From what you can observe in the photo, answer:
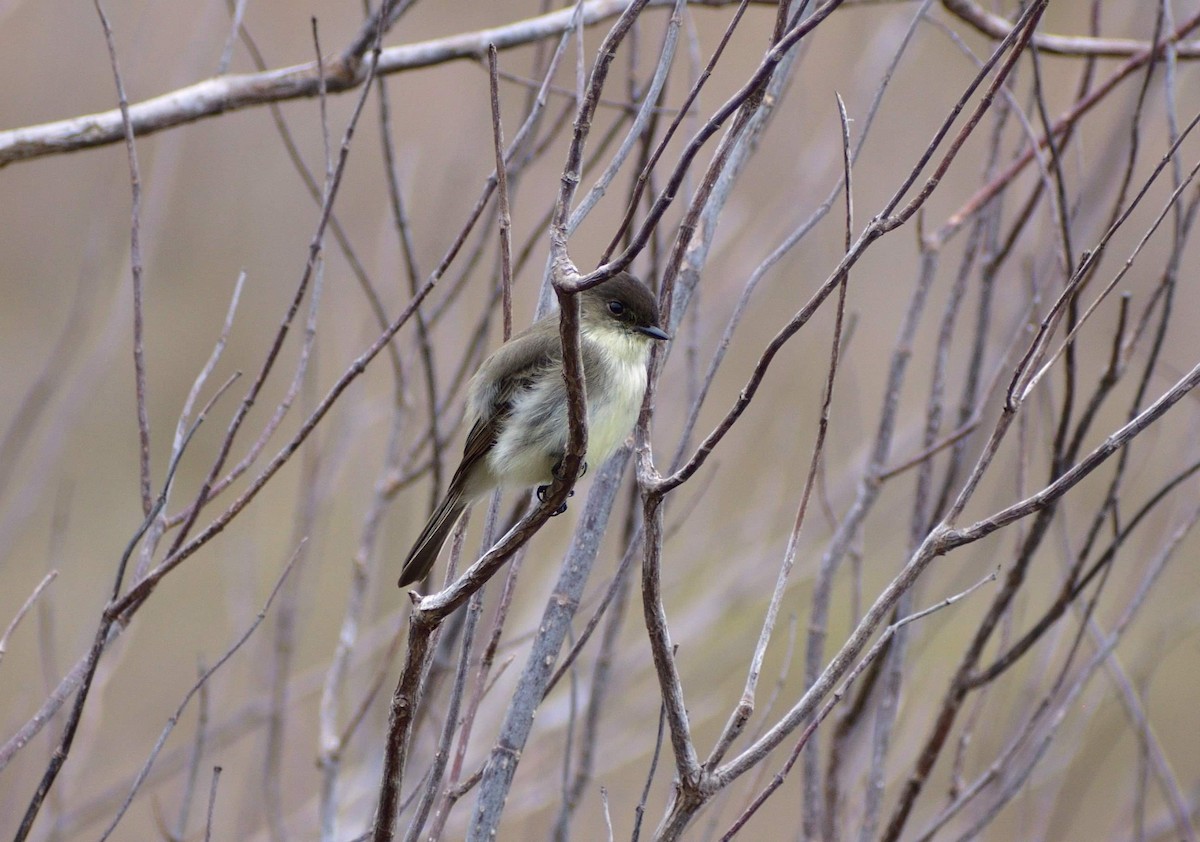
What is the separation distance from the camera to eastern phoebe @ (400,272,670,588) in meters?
2.97

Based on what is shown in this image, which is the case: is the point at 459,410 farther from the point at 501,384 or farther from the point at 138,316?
the point at 138,316

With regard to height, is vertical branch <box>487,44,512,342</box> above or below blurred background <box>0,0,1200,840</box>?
below

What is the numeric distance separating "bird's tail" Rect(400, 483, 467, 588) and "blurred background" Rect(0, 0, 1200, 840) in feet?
0.92

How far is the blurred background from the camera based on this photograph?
141 inches

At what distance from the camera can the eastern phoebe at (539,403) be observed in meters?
2.97

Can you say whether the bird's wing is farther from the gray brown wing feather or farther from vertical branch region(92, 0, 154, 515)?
vertical branch region(92, 0, 154, 515)

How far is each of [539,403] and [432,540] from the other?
0.47 m

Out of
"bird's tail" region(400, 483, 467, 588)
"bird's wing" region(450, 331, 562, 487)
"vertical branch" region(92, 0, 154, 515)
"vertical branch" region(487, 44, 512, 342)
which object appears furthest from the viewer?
"bird's wing" region(450, 331, 562, 487)

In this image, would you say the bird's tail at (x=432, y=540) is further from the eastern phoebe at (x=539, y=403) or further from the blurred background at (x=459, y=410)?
Result: the blurred background at (x=459, y=410)

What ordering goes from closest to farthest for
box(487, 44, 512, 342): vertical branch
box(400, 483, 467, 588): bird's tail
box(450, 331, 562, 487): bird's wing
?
box(487, 44, 512, 342): vertical branch → box(400, 483, 467, 588): bird's tail → box(450, 331, 562, 487): bird's wing

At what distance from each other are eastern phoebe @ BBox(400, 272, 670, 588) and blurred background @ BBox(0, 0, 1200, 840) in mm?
146

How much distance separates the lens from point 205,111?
9.89 ft

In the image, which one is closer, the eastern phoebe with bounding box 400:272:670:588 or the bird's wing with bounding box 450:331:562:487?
the eastern phoebe with bounding box 400:272:670:588

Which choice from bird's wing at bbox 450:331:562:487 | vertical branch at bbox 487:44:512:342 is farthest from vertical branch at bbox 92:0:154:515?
bird's wing at bbox 450:331:562:487
